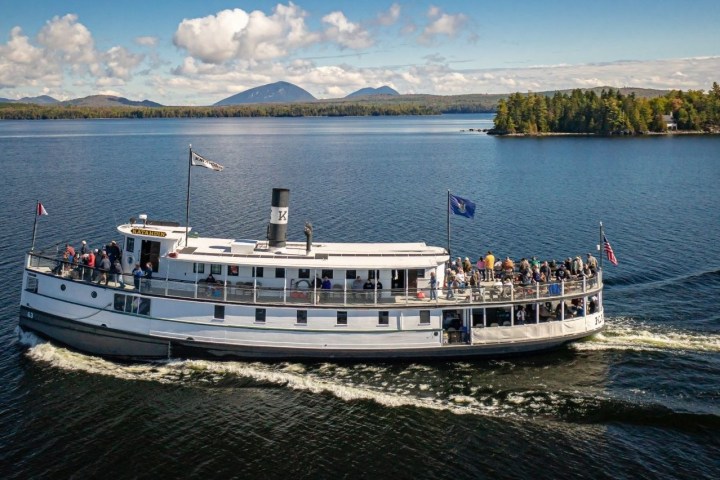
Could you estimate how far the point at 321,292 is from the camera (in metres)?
29.1

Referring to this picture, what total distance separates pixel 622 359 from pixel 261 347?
1704cm

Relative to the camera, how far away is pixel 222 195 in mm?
76938

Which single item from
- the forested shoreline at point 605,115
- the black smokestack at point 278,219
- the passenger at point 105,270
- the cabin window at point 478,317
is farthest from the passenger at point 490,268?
the forested shoreline at point 605,115

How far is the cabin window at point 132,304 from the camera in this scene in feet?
97.8

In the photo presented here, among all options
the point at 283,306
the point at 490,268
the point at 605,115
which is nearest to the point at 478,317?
the point at 490,268

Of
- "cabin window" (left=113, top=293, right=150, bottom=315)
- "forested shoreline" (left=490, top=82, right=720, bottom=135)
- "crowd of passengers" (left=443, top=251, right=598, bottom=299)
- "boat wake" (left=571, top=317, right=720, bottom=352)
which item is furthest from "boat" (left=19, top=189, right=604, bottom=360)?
"forested shoreline" (left=490, top=82, right=720, bottom=135)

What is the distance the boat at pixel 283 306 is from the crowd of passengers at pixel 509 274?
0.44 meters

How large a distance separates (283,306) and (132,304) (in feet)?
24.0

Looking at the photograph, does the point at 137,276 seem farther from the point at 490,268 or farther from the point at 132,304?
the point at 490,268

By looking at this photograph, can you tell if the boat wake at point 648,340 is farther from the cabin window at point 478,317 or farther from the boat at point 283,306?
the cabin window at point 478,317

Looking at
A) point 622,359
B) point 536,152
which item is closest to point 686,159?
point 536,152

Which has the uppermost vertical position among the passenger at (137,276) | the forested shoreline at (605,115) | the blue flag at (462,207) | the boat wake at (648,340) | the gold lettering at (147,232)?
the forested shoreline at (605,115)

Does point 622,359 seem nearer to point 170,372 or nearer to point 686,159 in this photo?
point 170,372

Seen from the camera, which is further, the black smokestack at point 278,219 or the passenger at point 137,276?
the black smokestack at point 278,219
